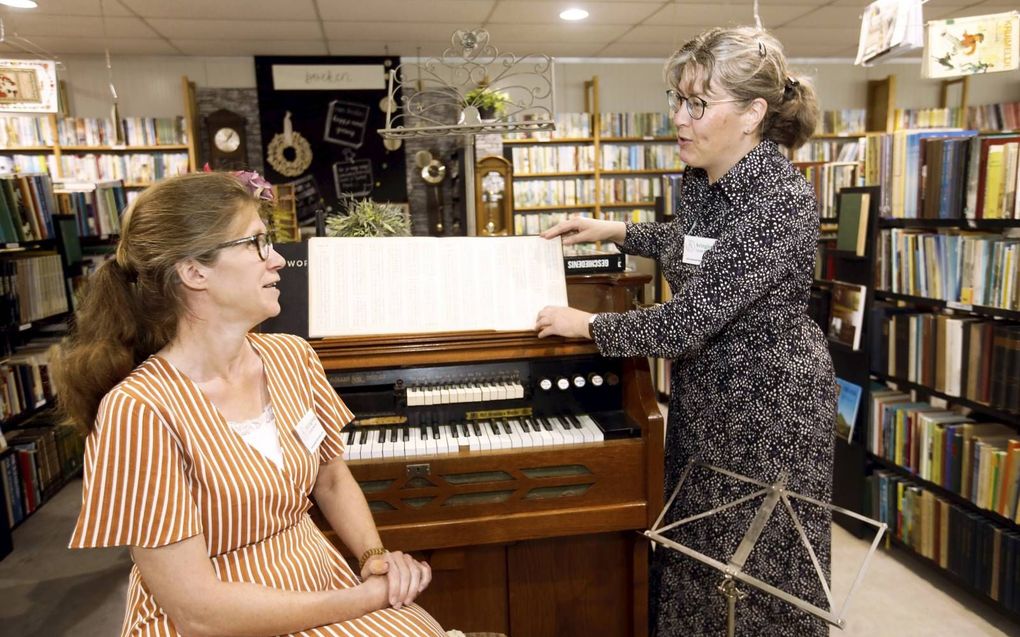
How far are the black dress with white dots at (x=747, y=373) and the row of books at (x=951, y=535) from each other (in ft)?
3.93

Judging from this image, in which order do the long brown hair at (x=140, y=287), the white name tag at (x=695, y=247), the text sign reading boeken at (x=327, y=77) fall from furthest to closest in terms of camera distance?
the text sign reading boeken at (x=327, y=77) → the white name tag at (x=695, y=247) → the long brown hair at (x=140, y=287)

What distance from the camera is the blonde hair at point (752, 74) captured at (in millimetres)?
1374

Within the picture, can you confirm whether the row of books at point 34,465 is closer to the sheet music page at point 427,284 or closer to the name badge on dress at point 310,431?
the sheet music page at point 427,284

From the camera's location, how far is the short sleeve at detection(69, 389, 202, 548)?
963 mm

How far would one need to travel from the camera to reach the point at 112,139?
19.7 feet

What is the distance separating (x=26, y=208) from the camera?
356 cm

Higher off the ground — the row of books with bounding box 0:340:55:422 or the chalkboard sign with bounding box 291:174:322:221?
the chalkboard sign with bounding box 291:174:322:221

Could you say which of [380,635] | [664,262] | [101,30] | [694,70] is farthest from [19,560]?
[101,30]

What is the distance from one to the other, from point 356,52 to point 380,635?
5.89m

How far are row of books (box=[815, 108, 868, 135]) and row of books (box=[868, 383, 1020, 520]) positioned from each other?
4732 mm

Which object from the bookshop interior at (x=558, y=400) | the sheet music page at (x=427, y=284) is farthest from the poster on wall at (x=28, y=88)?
the sheet music page at (x=427, y=284)

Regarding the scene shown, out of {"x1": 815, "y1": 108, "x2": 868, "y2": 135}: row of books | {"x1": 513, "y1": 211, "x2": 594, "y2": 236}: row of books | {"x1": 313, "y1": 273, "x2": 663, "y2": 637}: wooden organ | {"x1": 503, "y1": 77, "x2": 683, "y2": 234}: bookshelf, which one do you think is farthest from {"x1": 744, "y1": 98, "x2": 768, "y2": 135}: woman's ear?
{"x1": 815, "y1": 108, "x2": 868, "y2": 135}: row of books

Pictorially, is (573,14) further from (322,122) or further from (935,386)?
(935,386)

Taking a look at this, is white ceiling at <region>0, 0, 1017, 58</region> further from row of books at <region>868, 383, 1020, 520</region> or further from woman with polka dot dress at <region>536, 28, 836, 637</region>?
woman with polka dot dress at <region>536, 28, 836, 637</region>
